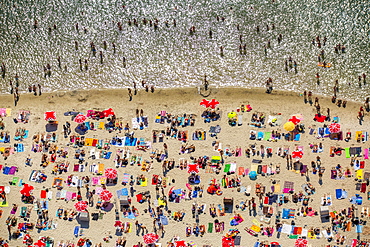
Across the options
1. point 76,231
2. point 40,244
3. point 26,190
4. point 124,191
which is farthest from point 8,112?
point 124,191

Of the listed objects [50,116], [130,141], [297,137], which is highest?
[50,116]

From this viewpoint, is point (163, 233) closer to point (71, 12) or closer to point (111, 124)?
point (111, 124)

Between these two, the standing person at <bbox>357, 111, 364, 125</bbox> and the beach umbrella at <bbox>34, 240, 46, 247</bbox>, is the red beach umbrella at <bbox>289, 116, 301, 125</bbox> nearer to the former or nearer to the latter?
the standing person at <bbox>357, 111, 364, 125</bbox>

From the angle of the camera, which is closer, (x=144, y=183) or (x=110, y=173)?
(x=110, y=173)

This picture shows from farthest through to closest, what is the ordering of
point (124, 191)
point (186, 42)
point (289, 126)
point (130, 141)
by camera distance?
point (186, 42)
point (130, 141)
point (124, 191)
point (289, 126)

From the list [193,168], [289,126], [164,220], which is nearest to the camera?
[164,220]

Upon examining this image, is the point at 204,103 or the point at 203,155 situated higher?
the point at 204,103

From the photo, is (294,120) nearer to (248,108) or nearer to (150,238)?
(248,108)

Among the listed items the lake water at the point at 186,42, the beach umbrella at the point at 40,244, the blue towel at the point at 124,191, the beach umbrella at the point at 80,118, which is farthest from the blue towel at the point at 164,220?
the lake water at the point at 186,42

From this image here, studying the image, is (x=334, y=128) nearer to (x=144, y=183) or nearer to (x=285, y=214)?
(x=285, y=214)

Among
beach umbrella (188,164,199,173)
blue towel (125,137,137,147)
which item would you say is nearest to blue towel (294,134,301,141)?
beach umbrella (188,164,199,173)
